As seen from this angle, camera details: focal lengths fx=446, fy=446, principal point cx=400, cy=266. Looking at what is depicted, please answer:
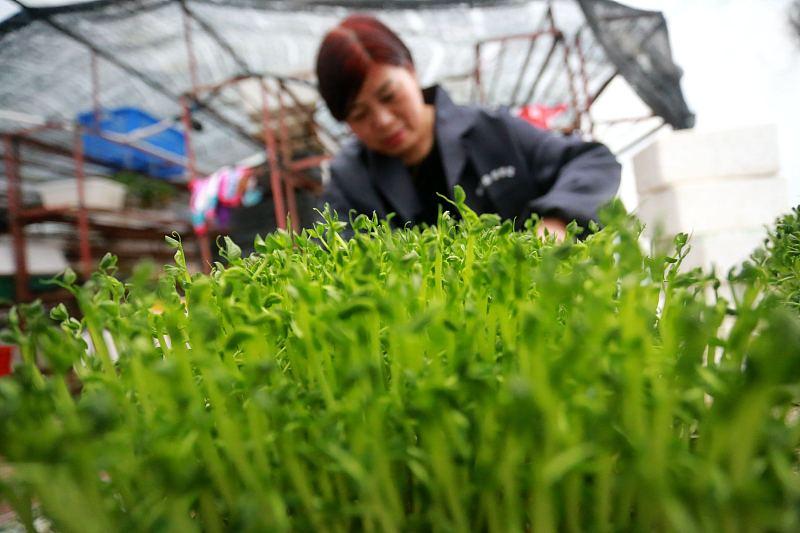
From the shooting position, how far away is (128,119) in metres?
3.26

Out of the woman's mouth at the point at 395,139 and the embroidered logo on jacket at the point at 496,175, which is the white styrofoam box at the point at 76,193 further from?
the embroidered logo on jacket at the point at 496,175

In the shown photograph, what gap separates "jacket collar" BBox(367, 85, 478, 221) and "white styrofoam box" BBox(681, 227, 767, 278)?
2.49 ft

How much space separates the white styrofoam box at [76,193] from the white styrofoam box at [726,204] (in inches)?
111

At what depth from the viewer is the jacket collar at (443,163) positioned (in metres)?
1.59

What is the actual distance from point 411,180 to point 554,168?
0.51 m

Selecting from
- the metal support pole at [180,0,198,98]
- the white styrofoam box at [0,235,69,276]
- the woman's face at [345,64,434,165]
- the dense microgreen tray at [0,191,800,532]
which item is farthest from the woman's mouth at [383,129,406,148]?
the white styrofoam box at [0,235,69,276]

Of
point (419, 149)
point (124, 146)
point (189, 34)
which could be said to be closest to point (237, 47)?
point (189, 34)

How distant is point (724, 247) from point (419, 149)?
103 cm

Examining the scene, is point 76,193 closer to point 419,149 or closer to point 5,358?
point 5,358

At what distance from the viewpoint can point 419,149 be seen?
1701 millimetres

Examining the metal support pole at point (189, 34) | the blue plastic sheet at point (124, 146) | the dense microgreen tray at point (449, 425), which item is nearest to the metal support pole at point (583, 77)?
the metal support pole at point (189, 34)

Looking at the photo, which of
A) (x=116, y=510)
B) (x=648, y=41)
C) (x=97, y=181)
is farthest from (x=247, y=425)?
(x=97, y=181)

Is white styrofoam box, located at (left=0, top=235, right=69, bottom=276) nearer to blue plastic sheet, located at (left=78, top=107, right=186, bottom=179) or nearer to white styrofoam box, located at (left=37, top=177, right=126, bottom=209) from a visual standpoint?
white styrofoam box, located at (left=37, top=177, right=126, bottom=209)

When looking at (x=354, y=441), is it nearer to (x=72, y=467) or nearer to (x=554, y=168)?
(x=72, y=467)
